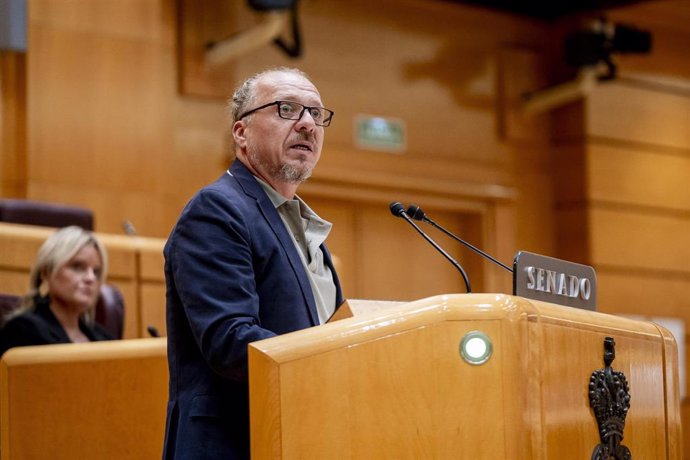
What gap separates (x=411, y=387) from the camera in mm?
1377

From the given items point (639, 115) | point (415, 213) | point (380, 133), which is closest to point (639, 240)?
point (639, 115)

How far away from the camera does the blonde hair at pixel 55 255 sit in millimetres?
2834

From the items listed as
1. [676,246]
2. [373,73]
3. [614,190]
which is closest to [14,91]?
[373,73]

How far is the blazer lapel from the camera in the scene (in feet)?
5.27

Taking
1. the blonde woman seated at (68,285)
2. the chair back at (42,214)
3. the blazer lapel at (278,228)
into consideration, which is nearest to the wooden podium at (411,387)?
the blazer lapel at (278,228)

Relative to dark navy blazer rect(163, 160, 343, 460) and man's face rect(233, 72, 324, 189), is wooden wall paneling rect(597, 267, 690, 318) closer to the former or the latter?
man's face rect(233, 72, 324, 189)

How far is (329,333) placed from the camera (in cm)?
139

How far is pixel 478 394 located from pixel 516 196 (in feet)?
13.2

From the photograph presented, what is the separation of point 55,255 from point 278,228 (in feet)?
4.53

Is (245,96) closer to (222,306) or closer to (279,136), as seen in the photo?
(279,136)

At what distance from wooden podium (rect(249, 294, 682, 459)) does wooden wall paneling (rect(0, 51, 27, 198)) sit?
2794 millimetres

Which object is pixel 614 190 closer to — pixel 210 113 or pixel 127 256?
pixel 210 113

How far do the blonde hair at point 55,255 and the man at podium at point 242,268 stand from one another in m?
1.21

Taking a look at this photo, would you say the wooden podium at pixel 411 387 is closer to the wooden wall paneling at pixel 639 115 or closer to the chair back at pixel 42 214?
the chair back at pixel 42 214
